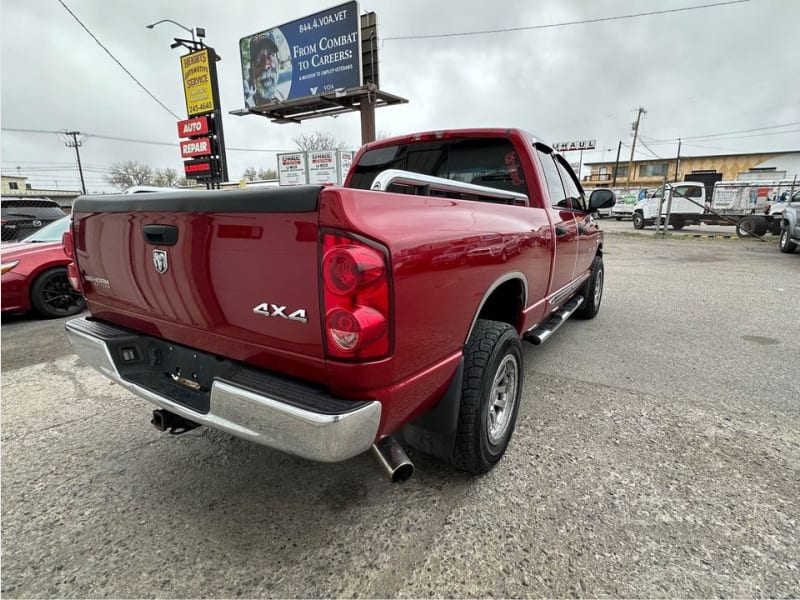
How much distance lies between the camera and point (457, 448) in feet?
6.77

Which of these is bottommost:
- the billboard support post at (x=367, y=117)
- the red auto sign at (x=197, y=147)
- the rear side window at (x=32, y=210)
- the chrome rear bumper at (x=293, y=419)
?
the chrome rear bumper at (x=293, y=419)

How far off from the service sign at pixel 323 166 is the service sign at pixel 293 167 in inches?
17.2

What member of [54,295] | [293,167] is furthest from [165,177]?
[54,295]

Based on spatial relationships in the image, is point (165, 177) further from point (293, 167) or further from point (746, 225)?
point (746, 225)

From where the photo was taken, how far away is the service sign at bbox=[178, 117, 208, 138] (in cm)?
1513

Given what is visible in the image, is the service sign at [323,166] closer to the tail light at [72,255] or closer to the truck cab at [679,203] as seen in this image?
the truck cab at [679,203]

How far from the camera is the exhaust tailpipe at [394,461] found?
1.69 meters

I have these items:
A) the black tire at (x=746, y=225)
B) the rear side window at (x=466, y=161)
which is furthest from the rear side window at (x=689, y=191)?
the rear side window at (x=466, y=161)

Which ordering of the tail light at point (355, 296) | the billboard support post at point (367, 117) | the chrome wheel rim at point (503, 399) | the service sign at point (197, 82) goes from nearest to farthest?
the tail light at point (355, 296) < the chrome wheel rim at point (503, 399) < the billboard support post at point (367, 117) < the service sign at point (197, 82)

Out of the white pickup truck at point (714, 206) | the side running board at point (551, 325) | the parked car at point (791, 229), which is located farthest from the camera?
the white pickup truck at point (714, 206)

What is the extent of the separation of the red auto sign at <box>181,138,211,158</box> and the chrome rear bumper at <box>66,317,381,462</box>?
1611 cm

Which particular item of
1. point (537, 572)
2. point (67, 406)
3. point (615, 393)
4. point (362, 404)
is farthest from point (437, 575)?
point (67, 406)

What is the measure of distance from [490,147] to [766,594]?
2836mm

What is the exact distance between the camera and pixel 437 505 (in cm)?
207
